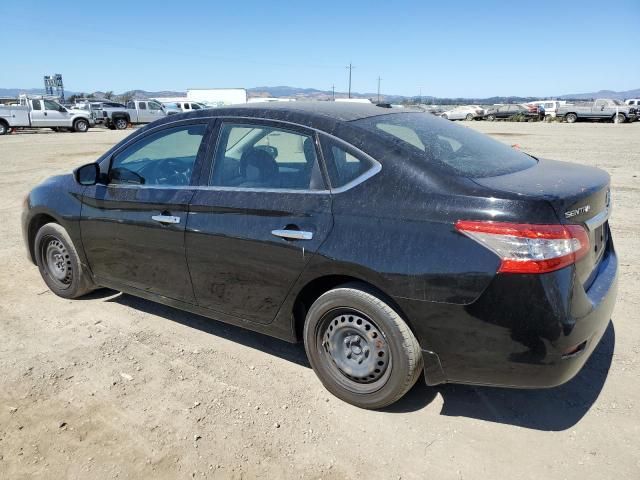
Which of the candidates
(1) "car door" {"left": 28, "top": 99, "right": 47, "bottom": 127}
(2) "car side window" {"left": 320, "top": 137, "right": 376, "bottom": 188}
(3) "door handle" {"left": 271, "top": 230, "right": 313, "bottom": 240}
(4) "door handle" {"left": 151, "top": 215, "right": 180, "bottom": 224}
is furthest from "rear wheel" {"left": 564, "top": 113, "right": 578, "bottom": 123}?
(3) "door handle" {"left": 271, "top": 230, "right": 313, "bottom": 240}

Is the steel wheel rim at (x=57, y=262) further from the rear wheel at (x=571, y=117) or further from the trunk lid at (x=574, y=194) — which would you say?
the rear wheel at (x=571, y=117)

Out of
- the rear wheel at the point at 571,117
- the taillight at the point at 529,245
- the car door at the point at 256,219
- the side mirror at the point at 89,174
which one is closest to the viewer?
the taillight at the point at 529,245

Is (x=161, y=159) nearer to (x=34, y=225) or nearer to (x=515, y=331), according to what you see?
(x=34, y=225)

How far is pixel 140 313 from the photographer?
14.2 feet

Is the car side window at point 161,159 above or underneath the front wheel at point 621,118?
underneath

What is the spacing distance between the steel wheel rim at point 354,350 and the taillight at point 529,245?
2.58 ft

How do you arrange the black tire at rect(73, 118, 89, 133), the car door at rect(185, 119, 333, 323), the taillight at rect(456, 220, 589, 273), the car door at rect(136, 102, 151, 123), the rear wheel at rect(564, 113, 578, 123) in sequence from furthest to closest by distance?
1. the rear wheel at rect(564, 113, 578, 123)
2. the car door at rect(136, 102, 151, 123)
3. the black tire at rect(73, 118, 89, 133)
4. the car door at rect(185, 119, 333, 323)
5. the taillight at rect(456, 220, 589, 273)

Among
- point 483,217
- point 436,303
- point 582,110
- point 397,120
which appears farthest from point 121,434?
point 582,110

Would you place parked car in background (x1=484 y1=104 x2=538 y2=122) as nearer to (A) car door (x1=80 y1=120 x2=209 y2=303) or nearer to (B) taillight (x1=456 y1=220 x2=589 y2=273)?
(A) car door (x1=80 y1=120 x2=209 y2=303)

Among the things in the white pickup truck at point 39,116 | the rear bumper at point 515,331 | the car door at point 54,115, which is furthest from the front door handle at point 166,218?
the car door at point 54,115

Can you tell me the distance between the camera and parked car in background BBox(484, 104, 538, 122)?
4494 cm

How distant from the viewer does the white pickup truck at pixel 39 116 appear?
27828 millimetres

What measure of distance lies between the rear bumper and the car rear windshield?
0.69m

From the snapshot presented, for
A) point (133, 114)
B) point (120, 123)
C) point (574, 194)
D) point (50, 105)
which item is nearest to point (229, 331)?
point (574, 194)
